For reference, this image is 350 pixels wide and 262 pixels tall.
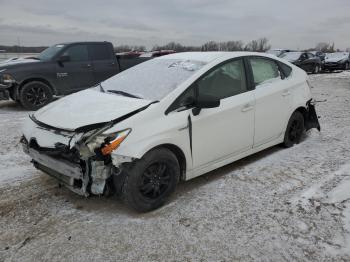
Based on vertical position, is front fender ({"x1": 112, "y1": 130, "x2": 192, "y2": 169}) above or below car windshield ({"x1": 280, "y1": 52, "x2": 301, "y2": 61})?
above

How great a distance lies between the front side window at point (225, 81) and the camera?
13.5ft

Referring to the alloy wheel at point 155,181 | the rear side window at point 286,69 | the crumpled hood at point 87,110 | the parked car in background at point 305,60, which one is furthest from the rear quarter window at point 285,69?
the parked car in background at point 305,60

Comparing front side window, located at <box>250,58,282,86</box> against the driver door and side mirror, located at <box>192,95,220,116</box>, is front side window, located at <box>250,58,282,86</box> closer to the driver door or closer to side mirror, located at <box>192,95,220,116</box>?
the driver door

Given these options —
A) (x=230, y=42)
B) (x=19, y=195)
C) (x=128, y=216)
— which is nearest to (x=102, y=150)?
(x=128, y=216)

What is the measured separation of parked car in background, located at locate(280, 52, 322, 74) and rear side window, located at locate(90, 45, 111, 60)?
13307mm

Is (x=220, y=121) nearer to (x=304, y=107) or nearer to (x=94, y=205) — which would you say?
(x=94, y=205)

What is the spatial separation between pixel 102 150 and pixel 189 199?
1241 mm

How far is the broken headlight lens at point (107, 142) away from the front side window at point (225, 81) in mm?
1169

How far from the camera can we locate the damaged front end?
332cm

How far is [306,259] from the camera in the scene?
115 inches

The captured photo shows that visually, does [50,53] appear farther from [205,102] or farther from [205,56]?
[205,102]

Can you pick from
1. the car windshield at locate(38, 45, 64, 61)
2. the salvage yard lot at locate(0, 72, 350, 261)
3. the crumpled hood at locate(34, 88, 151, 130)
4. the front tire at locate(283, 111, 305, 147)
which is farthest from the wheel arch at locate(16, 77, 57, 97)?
the front tire at locate(283, 111, 305, 147)

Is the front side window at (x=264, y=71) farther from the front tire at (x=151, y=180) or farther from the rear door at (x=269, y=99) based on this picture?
the front tire at (x=151, y=180)

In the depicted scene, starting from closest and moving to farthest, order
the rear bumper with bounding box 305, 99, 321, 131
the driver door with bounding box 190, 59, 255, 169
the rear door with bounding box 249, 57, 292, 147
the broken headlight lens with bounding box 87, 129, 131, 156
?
the broken headlight lens with bounding box 87, 129, 131, 156
the driver door with bounding box 190, 59, 255, 169
the rear door with bounding box 249, 57, 292, 147
the rear bumper with bounding box 305, 99, 321, 131
